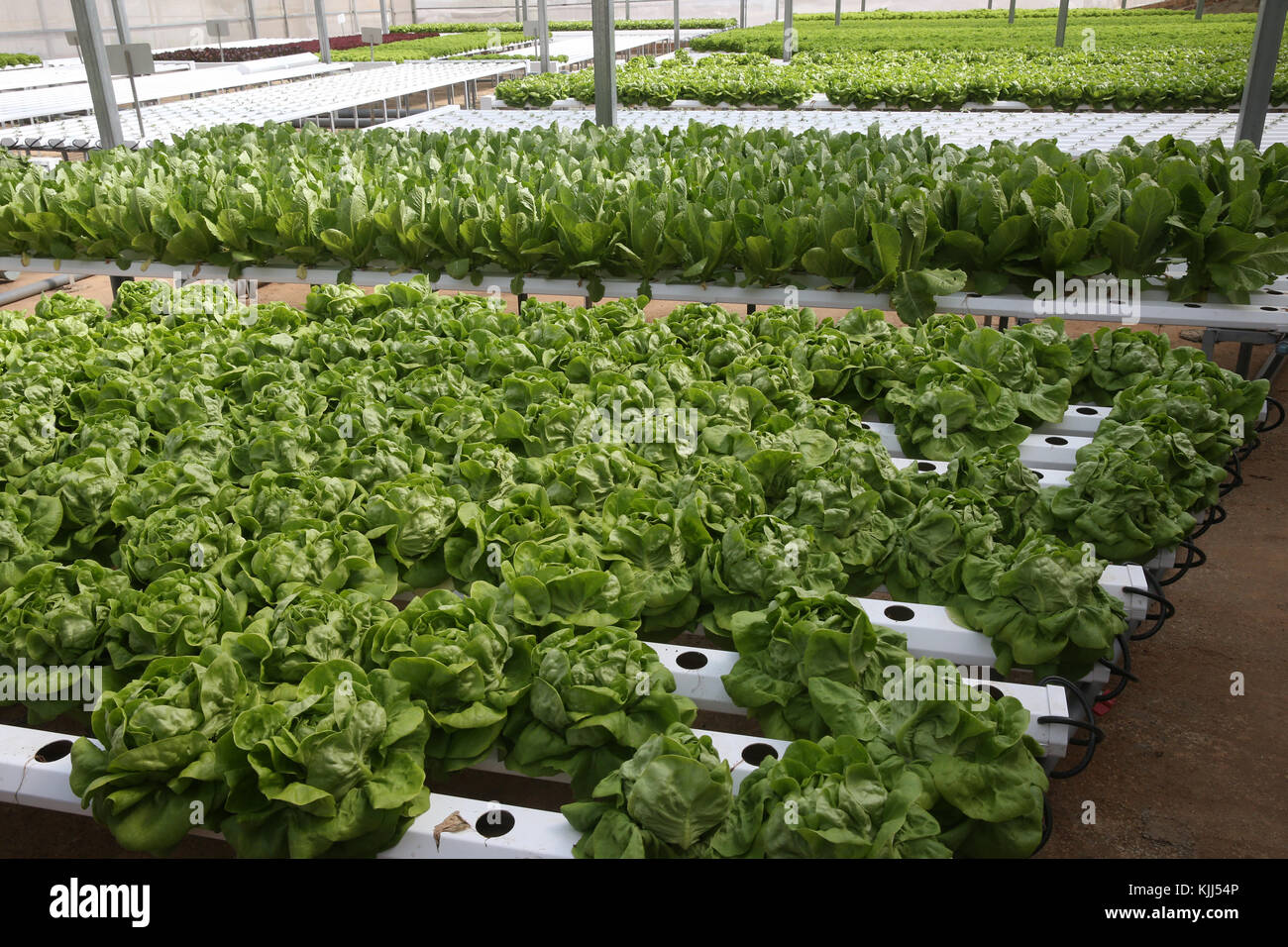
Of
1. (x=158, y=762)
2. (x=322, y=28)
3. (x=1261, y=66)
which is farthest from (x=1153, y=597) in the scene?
(x=322, y=28)

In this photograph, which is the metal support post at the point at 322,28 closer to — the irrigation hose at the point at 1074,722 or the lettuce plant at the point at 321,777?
the lettuce plant at the point at 321,777

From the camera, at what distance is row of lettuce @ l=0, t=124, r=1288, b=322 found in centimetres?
419

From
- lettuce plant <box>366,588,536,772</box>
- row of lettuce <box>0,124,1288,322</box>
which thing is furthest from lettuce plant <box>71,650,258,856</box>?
row of lettuce <box>0,124,1288,322</box>

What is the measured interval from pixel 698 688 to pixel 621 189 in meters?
3.63

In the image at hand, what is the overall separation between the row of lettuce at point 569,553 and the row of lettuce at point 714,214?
87 centimetres

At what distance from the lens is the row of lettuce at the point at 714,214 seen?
4.19 metres

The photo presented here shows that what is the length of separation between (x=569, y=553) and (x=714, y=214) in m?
2.92

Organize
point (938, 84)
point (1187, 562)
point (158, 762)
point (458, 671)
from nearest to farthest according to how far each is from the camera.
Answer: point (158, 762)
point (458, 671)
point (1187, 562)
point (938, 84)

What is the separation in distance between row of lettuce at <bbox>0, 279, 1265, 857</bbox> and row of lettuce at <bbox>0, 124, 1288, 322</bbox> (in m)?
0.87

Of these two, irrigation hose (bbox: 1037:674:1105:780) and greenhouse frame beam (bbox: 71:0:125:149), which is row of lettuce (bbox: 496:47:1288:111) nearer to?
greenhouse frame beam (bbox: 71:0:125:149)

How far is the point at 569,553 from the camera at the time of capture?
215cm

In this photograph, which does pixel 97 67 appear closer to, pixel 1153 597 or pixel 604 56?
pixel 604 56

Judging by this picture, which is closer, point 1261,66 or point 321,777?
point 321,777

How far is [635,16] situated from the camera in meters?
45.0
